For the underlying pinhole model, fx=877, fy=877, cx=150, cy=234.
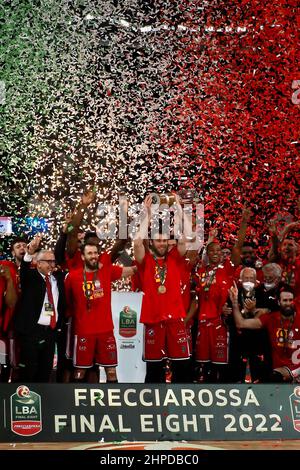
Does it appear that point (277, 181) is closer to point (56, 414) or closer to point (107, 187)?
point (107, 187)

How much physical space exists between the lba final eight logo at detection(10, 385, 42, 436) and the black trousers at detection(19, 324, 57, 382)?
1270 mm

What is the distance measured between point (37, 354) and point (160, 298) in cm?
105

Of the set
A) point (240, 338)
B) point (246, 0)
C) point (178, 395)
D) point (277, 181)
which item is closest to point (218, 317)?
point (240, 338)

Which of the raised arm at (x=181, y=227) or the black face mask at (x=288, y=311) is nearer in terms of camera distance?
the black face mask at (x=288, y=311)

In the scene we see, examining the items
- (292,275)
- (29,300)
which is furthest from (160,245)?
(292,275)

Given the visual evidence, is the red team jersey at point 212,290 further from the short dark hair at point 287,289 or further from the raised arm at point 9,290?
the raised arm at point 9,290

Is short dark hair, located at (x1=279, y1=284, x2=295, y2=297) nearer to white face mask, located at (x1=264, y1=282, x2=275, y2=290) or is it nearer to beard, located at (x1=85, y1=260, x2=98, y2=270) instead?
white face mask, located at (x1=264, y1=282, x2=275, y2=290)

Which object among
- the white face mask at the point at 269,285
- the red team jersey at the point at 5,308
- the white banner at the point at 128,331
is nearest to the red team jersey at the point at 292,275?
the white face mask at the point at 269,285

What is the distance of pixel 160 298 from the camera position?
694 centimetres

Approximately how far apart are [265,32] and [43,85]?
3.24 metres

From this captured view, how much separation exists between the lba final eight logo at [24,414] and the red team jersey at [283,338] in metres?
2.10

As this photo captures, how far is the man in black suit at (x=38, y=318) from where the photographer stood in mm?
6758

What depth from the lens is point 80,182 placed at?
12938 mm

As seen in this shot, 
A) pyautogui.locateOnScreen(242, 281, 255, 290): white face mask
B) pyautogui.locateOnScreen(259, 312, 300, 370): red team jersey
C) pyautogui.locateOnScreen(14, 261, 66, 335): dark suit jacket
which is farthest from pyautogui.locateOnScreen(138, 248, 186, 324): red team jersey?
pyautogui.locateOnScreen(14, 261, 66, 335): dark suit jacket
